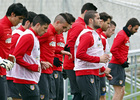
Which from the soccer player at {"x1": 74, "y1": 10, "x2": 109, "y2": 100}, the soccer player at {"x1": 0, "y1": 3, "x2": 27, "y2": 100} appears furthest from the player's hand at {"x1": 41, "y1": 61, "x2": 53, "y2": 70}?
the soccer player at {"x1": 0, "y1": 3, "x2": 27, "y2": 100}

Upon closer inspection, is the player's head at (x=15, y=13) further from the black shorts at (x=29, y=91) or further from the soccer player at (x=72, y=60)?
the soccer player at (x=72, y=60)

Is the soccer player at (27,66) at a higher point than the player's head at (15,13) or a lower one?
lower

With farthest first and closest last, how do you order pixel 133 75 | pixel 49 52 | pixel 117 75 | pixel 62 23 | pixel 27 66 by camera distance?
pixel 133 75 < pixel 117 75 < pixel 62 23 < pixel 49 52 < pixel 27 66

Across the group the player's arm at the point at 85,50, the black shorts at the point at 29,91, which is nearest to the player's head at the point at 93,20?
the player's arm at the point at 85,50

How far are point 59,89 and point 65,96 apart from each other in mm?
629

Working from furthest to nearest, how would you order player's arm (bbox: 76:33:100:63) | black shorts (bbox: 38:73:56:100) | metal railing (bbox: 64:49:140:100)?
metal railing (bbox: 64:49:140:100) → black shorts (bbox: 38:73:56:100) → player's arm (bbox: 76:33:100:63)

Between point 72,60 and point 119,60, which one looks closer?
point 72,60

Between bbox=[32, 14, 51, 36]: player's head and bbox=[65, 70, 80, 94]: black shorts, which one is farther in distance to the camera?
bbox=[65, 70, 80, 94]: black shorts

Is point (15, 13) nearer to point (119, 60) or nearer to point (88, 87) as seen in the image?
point (88, 87)

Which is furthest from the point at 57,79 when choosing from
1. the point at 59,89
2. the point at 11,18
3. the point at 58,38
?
the point at 11,18

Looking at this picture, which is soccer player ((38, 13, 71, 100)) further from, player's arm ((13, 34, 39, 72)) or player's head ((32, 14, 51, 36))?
player's arm ((13, 34, 39, 72))

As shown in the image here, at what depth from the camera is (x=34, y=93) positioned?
17.0ft

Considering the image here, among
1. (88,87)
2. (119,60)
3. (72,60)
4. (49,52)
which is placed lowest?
(88,87)

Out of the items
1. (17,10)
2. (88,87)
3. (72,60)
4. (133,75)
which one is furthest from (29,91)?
(133,75)
